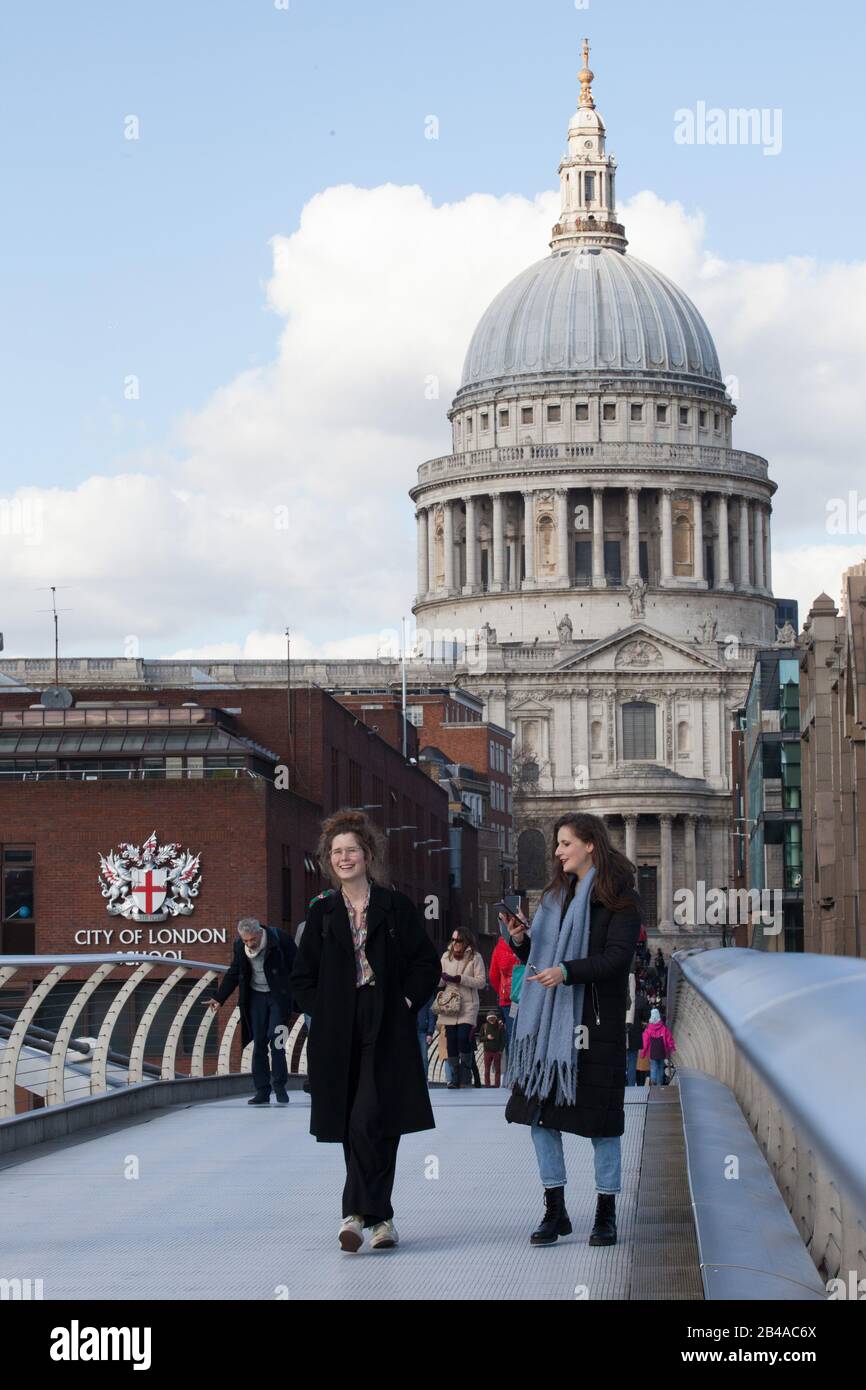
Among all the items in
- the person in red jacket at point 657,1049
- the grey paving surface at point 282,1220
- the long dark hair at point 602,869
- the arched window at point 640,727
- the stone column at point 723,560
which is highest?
the stone column at point 723,560

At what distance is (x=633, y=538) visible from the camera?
15525 cm

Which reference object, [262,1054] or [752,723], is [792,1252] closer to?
[262,1054]

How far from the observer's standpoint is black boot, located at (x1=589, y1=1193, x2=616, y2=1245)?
31.9ft

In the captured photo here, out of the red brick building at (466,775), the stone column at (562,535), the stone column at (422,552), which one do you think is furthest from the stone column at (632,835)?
the stone column at (422,552)

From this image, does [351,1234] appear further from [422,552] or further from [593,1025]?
[422,552]

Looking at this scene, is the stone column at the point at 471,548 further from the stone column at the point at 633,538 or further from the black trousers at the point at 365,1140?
the black trousers at the point at 365,1140

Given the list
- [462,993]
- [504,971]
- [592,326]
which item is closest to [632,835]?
[592,326]

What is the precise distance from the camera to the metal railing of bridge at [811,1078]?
4.63 metres

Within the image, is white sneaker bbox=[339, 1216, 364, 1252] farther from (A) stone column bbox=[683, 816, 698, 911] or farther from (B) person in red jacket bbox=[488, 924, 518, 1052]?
(A) stone column bbox=[683, 816, 698, 911]

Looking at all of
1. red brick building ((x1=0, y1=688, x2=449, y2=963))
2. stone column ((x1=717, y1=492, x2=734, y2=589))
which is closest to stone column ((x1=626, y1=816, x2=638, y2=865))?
stone column ((x1=717, y1=492, x2=734, y2=589))

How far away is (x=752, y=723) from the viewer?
291 ft

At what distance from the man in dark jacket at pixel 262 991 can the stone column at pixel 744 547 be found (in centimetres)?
14165

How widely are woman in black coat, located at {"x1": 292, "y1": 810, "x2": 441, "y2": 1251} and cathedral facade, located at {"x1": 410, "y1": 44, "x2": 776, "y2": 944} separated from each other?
12688 centimetres
